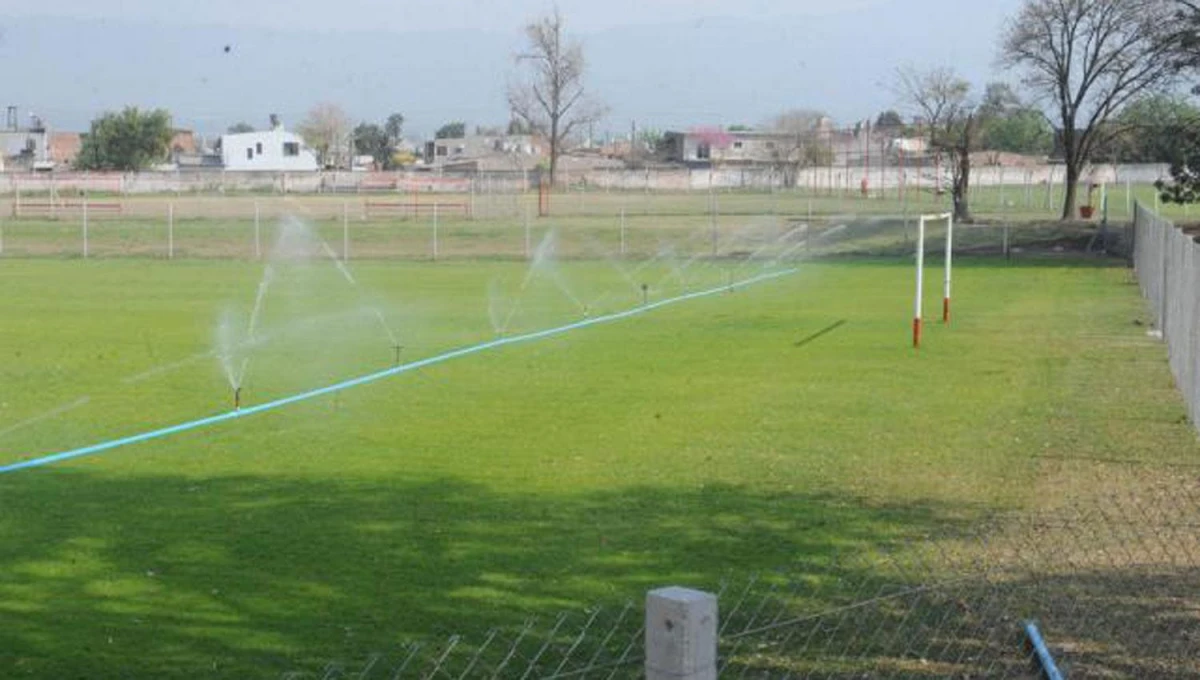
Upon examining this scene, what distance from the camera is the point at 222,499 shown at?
12.7 meters

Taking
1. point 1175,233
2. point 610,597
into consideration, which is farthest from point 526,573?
point 1175,233

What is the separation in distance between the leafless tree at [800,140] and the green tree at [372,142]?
37869mm

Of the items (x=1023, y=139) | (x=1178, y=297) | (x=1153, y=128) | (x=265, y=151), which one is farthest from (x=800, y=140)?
(x=1178, y=297)

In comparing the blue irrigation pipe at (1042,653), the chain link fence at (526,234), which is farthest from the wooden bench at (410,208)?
the blue irrigation pipe at (1042,653)

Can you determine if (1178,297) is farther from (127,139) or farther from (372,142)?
(372,142)

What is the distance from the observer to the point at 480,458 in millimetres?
14711

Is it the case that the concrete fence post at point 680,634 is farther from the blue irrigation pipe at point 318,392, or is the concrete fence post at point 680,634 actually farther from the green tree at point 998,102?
the green tree at point 998,102

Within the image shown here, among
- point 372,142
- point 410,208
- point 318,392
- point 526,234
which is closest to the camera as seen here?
point 318,392

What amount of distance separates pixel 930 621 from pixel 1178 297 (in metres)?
11.7

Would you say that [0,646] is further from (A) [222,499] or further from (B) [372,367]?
(B) [372,367]

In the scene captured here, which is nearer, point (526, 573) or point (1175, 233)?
point (526, 573)

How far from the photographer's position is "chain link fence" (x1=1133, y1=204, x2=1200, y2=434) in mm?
15609

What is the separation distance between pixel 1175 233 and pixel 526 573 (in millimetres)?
15705

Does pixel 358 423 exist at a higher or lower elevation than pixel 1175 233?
lower
